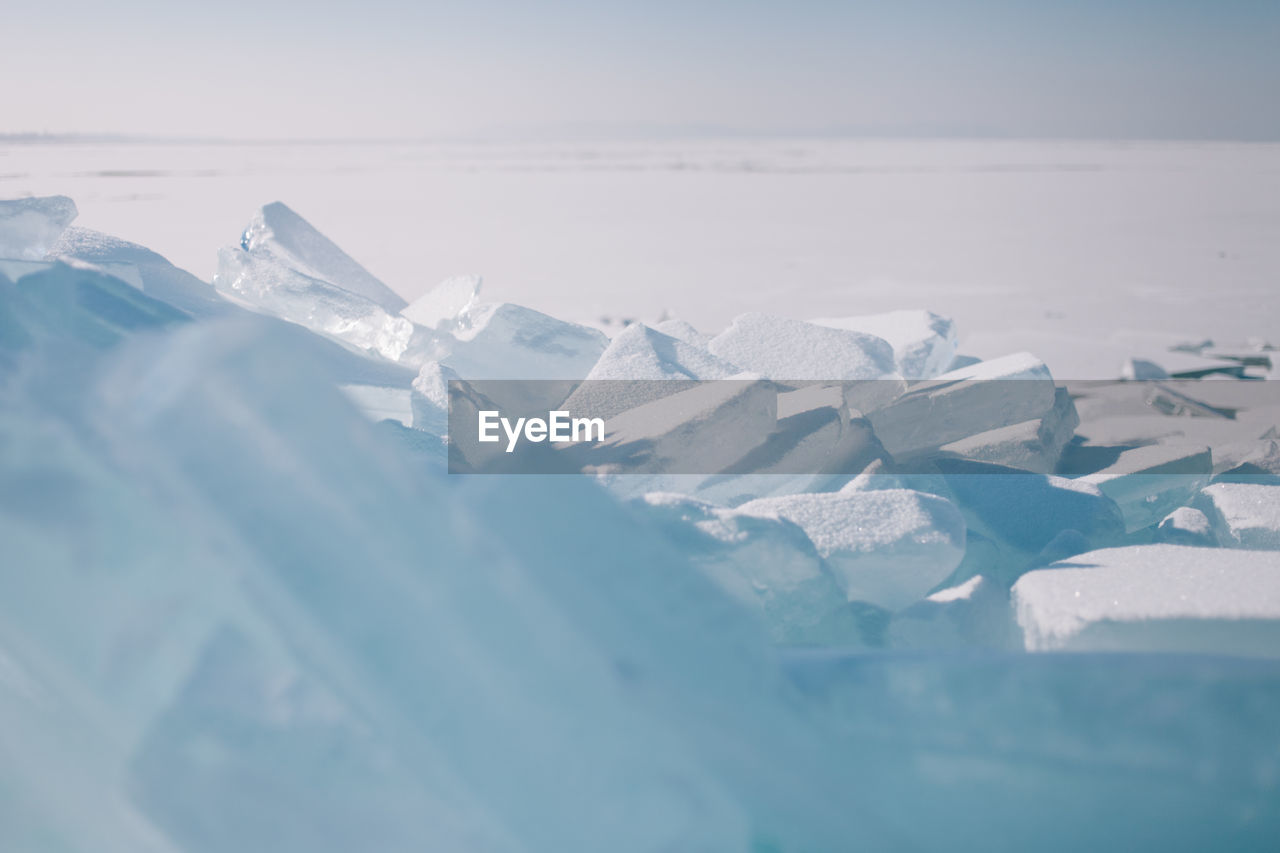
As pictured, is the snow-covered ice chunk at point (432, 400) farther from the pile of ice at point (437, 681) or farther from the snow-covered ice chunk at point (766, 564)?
the pile of ice at point (437, 681)

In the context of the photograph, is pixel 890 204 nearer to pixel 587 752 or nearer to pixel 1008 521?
pixel 1008 521

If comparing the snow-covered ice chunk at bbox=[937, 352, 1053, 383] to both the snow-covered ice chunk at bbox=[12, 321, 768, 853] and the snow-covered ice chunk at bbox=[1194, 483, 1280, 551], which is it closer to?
the snow-covered ice chunk at bbox=[1194, 483, 1280, 551]

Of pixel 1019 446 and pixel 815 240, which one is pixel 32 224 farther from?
pixel 815 240

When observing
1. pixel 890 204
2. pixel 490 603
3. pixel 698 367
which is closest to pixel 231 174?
pixel 890 204

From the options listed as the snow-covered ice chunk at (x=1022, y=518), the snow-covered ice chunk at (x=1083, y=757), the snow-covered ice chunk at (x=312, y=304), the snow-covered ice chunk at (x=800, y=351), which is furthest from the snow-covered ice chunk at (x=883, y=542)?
the snow-covered ice chunk at (x=312, y=304)


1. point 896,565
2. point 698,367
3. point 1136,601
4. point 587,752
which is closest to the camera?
point 587,752

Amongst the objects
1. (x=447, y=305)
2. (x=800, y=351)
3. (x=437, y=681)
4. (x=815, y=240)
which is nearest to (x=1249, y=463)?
(x=800, y=351)

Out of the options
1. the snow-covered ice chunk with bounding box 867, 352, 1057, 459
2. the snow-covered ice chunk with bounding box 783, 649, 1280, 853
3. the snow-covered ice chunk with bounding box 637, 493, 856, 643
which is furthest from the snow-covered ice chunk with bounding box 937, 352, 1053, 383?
the snow-covered ice chunk with bounding box 783, 649, 1280, 853
